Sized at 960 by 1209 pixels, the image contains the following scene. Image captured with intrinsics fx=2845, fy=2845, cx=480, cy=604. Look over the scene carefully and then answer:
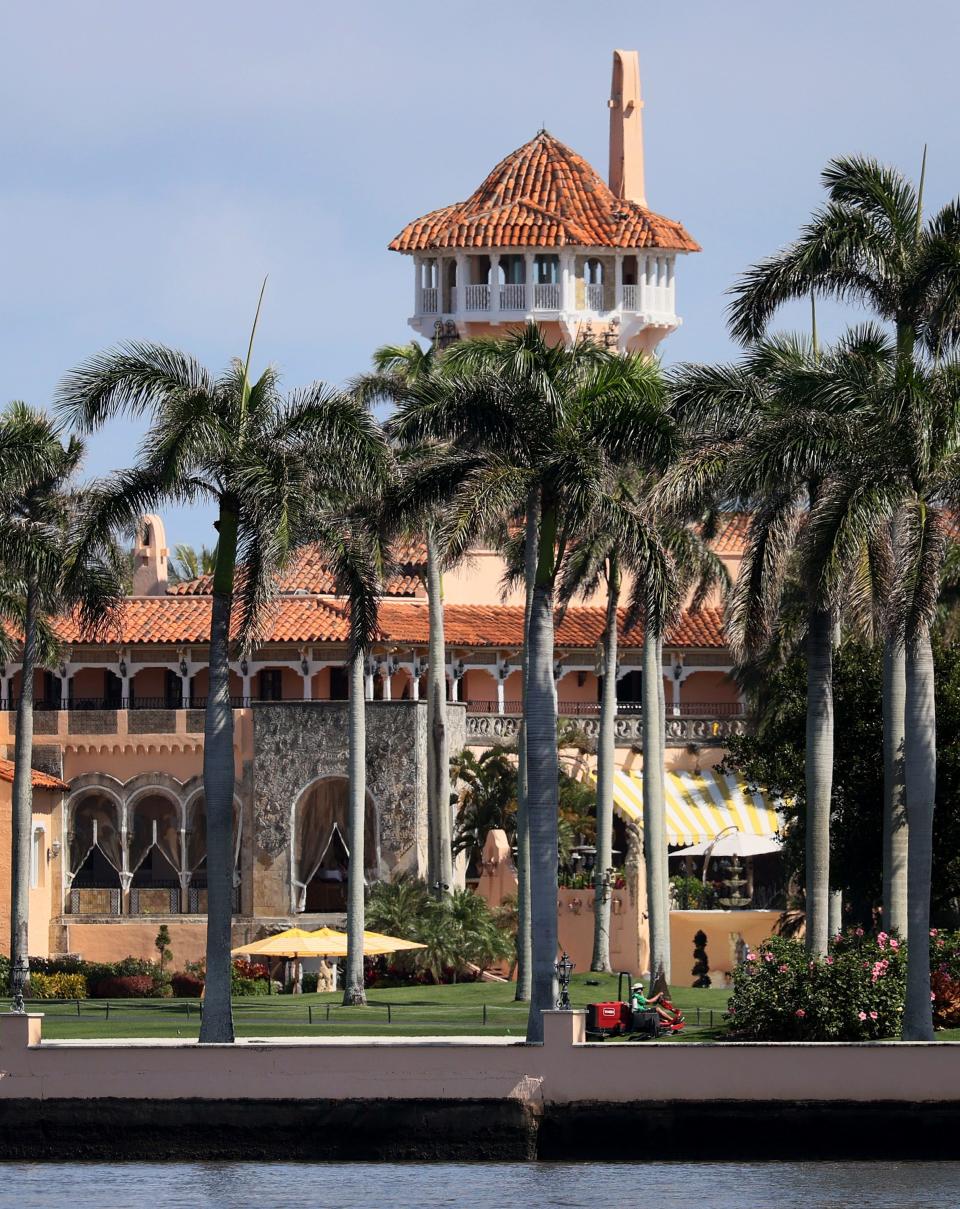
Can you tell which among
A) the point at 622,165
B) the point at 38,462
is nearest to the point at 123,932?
the point at 38,462

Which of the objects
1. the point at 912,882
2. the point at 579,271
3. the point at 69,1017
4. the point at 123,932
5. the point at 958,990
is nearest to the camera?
the point at 912,882

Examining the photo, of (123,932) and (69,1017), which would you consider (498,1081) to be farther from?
(123,932)

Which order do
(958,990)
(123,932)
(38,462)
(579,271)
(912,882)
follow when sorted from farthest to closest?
1. (579,271)
2. (123,932)
3. (38,462)
4. (958,990)
5. (912,882)

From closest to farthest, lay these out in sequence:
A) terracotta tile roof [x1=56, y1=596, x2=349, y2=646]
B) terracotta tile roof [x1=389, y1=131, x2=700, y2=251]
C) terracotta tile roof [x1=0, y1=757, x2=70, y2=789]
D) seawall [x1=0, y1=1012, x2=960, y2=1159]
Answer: seawall [x1=0, y1=1012, x2=960, y2=1159] < terracotta tile roof [x1=0, y1=757, x2=70, y2=789] < terracotta tile roof [x1=56, y1=596, x2=349, y2=646] < terracotta tile roof [x1=389, y1=131, x2=700, y2=251]

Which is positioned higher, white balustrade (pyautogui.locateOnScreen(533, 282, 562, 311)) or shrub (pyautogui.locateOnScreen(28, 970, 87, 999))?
white balustrade (pyautogui.locateOnScreen(533, 282, 562, 311))

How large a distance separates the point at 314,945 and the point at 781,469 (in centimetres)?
1958

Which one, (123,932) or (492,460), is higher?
(492,460)

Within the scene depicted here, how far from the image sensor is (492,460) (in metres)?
44.3

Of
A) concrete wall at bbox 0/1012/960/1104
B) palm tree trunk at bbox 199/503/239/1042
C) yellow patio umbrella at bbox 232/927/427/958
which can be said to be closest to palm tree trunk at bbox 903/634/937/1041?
concrete wall at bbox 0/1012/960/1104

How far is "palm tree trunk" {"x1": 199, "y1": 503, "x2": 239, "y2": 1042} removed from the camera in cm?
4372

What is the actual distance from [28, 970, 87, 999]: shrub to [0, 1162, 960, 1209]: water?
810 inches

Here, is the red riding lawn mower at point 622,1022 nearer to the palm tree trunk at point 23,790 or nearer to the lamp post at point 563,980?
the lamp post at point 563,980

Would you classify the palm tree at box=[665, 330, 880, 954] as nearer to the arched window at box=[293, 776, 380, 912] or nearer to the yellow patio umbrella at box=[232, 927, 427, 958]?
the yellow patio umbrella at box=[232, 927, 427, 958]

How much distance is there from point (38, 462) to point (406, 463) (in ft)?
49.0
